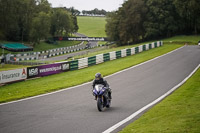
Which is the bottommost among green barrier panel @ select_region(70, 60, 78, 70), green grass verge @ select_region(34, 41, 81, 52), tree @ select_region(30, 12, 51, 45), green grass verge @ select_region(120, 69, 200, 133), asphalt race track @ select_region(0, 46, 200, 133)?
asphalt race track @ select_region(0, 46, 200, 133)

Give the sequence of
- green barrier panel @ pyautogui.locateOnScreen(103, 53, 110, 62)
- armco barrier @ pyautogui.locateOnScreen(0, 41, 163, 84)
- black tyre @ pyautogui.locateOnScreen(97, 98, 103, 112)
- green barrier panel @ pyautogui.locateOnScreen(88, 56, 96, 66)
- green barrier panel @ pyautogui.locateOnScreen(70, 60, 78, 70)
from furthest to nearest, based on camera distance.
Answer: green barrier panel @ pyautogui.locateOnScreen(103, 53, 110, 62) → green barrier panel @ pyautogui.locateOnScreen(88, 56, 96, 66) → green barrier panel @ pyautogui.locateOnScreen(70, 60, 78, 70) → armco barrier @ pyautogui.locateOnScreen(0, 41, 163, 84) → black tyre @ pyautogui.locateOnScreen(97, 98, 103, 112)

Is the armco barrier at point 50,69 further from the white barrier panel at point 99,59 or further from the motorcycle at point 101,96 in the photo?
the motorcycle at point 101,96

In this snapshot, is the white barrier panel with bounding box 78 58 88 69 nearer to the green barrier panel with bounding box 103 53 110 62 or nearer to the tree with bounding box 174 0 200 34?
the green barrier panel with bounding box 103 53 110 62

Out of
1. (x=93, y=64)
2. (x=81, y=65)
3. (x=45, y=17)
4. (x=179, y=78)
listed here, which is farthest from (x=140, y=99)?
(x=45, y=17)

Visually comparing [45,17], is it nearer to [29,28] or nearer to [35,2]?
[29,28]

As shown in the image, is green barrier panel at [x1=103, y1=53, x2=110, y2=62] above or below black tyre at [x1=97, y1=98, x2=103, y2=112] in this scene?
above

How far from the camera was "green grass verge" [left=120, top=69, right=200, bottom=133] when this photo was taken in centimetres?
866

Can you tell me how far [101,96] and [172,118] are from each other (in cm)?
359

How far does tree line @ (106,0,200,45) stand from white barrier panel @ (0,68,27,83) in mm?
55599

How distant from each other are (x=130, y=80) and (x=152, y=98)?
22.6 ft

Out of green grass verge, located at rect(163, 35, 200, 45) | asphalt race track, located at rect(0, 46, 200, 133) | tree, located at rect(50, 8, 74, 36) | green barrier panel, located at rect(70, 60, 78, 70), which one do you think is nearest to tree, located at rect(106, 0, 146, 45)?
green grass verge, located at rect(163, 35, 200, 45)

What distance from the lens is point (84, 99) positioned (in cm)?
1562

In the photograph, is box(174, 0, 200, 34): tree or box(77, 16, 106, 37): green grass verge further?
box(77, 16, 106, 37): green grass verge

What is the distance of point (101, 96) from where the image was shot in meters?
12.6
